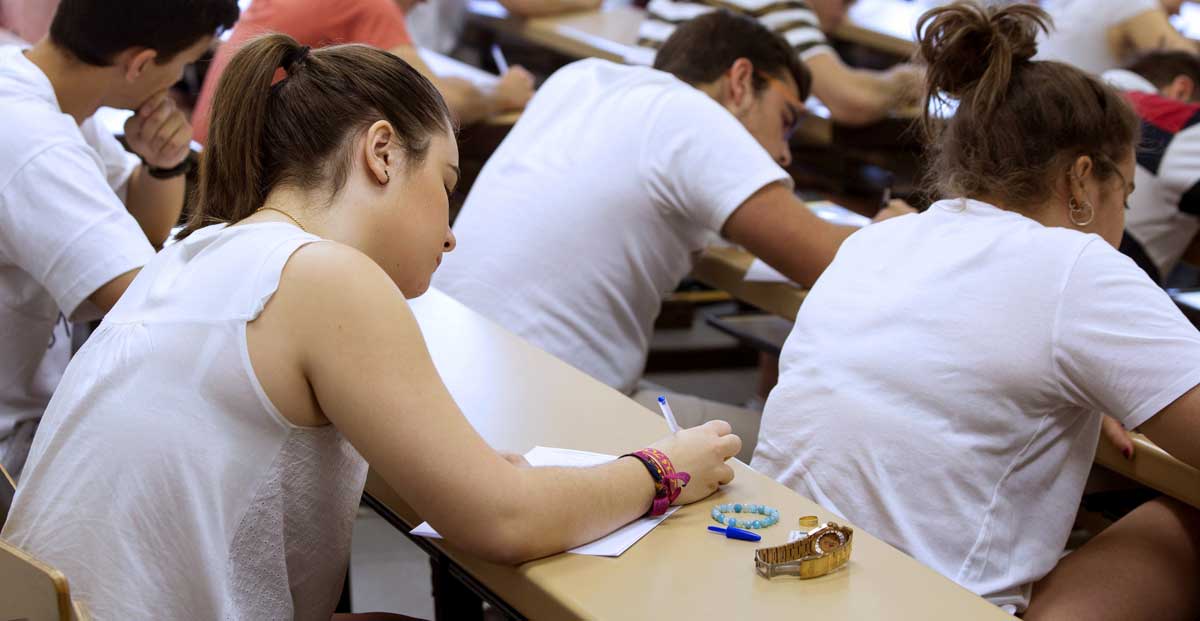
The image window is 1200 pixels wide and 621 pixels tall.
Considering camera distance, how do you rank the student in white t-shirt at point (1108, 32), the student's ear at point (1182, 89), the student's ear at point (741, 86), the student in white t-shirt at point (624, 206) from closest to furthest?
the student in white t-shirt at point (624, 206) → the student's ear at point (741, 86) → the student's ear at point (1182, 89) → the student in white t-shirt at point (1108, 32)

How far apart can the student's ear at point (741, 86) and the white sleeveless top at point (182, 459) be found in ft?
4.78

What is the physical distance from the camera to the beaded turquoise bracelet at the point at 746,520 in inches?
49.8

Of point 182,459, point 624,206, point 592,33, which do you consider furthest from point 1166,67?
point 182,459

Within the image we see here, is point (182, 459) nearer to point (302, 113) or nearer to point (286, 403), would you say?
point (286, 403)

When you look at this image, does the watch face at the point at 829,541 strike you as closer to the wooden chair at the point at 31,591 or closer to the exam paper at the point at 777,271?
the wooden chair at the point at 31,591

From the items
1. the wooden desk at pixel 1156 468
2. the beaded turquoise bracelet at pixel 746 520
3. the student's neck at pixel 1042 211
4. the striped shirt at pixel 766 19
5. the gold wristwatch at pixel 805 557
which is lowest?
the striped shirt at pixel 766 19

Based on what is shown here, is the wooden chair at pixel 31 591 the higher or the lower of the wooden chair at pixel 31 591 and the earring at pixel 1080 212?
the lower

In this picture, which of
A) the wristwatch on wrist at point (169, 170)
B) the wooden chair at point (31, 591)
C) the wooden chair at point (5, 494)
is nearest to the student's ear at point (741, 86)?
the wristwatch on wrist at point (169, 170)

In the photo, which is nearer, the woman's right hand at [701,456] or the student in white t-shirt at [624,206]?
the woman's right hand at [701,456]

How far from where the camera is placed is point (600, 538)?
1235mm

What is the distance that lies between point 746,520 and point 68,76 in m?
1.32

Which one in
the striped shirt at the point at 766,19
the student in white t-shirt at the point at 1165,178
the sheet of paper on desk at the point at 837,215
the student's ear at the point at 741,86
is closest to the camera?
the student's ear at the point at 741,86

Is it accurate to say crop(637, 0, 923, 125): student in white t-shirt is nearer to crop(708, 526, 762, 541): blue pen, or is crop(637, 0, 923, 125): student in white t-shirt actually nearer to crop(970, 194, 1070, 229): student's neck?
crop(970, 194, 1070, 229): student's neck

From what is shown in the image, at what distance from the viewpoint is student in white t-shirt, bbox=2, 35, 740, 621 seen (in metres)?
1.14
